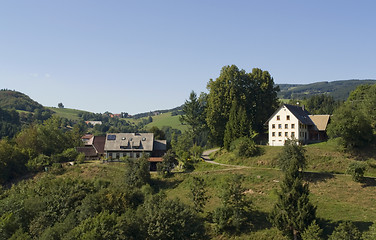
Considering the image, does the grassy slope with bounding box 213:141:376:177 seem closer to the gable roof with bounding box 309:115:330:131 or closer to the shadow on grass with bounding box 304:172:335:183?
the shadow on grass with bounding box 304:172:335:183

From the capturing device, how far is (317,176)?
55.9 m

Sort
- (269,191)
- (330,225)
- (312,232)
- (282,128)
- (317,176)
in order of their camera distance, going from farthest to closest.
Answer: (282,128)
(317,176)
(269,191)
(330,225)
(312,232)

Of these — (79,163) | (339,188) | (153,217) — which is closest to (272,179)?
(339,188)

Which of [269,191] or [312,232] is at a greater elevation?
[269,191]

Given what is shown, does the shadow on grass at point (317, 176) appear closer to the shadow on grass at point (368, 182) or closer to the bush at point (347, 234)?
the shadow on grass at point (368, 182)

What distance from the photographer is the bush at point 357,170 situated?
51178 millimetres

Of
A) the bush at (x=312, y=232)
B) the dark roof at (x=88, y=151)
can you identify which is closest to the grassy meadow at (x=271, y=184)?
the bush at (x=312, y=232)

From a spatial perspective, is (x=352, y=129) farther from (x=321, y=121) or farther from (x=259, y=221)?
(x=259, y=221)

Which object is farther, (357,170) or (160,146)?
(160,146)

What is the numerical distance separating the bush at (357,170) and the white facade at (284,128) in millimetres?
19008

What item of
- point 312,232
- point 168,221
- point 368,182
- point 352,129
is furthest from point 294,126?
point 168,221

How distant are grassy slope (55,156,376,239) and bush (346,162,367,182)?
0.95 m

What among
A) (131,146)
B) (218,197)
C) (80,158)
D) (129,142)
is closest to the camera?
(218,197)

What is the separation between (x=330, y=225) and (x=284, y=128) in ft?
110
